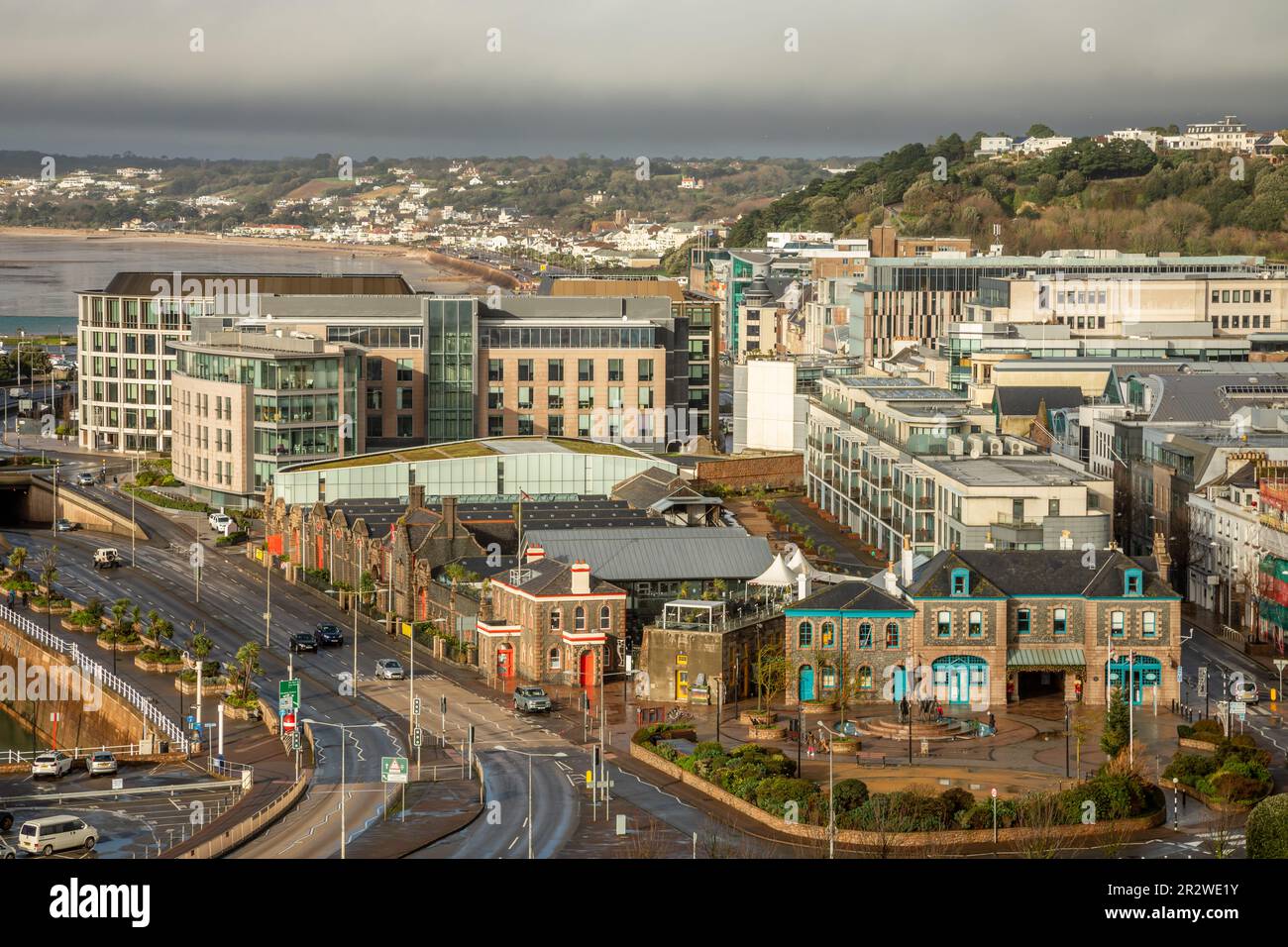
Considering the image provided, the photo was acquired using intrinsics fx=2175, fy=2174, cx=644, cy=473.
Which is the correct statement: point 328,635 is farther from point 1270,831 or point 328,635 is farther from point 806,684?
point 1270,831

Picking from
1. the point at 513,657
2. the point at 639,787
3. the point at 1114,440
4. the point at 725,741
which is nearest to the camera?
the point at 639,787

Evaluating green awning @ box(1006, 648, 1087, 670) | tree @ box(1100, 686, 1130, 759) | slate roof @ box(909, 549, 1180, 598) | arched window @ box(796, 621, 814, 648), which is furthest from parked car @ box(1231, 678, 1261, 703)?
arched window @ box(796, 621, 814, 648)

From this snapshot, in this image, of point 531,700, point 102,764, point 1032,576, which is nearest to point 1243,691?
point 1032,576

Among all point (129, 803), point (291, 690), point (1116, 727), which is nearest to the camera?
point (129, 803)

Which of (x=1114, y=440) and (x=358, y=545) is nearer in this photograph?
(x=358, y=545)

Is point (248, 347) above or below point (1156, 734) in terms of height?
above
